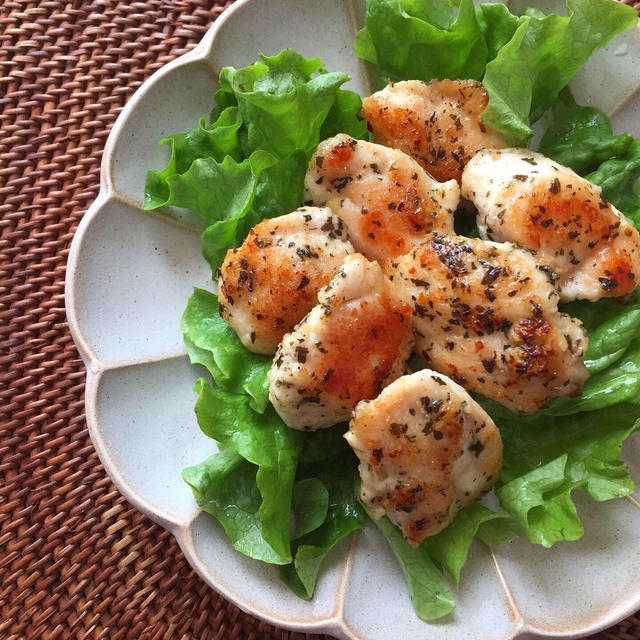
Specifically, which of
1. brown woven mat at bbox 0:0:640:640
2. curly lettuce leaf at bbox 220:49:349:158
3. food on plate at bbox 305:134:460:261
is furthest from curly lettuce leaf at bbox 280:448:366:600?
curly lettuce leaf at bbox 220:49:349:158

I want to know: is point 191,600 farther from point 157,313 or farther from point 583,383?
point 583,383

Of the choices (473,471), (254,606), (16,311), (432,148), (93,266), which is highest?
(432,148)

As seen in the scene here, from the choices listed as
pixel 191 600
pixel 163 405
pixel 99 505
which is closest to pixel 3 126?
pixel 163 405

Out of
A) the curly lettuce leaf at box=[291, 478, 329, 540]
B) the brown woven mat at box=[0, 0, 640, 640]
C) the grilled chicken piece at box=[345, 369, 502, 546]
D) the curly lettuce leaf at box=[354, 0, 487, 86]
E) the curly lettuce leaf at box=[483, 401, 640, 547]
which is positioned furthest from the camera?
the brown woven mat at box=[0, 0, 640, 640]

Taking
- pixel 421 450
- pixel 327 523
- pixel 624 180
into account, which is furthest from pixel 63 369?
pixel 624 180

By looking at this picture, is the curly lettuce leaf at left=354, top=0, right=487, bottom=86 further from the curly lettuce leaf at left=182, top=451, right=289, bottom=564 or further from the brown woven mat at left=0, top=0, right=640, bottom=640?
the curly lettuce leaf at left=182, top=451, right=289, bottom=564

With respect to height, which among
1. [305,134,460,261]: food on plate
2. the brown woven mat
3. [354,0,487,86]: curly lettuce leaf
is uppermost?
[354,0,487,86]: curly lettuce leaf
